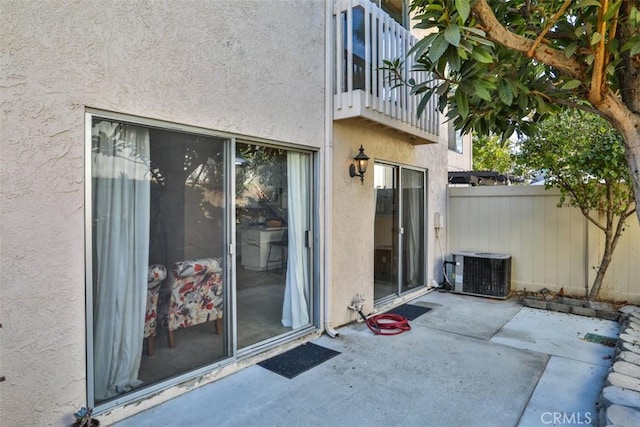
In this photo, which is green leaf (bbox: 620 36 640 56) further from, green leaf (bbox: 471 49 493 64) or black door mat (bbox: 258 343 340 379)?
black door mat (bbox: 258 343 340 379)

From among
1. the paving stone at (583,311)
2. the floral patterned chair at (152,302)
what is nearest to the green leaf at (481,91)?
the floral patterned chair at (152,302)

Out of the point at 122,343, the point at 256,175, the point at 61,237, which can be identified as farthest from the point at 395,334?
the point at 61,237

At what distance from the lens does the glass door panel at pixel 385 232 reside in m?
5.74

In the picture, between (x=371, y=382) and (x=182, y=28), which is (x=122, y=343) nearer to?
(x=371, y=382)

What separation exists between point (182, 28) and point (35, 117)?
4.53ft

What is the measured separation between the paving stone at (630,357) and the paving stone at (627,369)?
0.07 metres

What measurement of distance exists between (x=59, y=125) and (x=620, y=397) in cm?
435

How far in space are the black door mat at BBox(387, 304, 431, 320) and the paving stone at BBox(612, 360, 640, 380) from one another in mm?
2382

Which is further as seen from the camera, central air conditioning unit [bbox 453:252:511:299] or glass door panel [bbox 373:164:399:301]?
central air conditioning unit [bbox 453:252:511:299]

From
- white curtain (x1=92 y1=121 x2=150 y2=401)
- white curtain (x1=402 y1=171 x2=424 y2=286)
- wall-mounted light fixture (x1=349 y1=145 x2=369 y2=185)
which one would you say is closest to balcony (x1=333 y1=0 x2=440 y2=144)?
wall-mounted light fixture (x1=349 y1=145 x2=369 y2=185)

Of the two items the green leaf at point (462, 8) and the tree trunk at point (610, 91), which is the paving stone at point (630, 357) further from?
the green leaf at point (462, 8)

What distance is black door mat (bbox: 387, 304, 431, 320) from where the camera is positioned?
17.7 feet

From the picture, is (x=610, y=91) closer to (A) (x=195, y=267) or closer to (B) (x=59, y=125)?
(A) (x=195, y=267)

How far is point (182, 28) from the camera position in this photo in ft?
10.3
